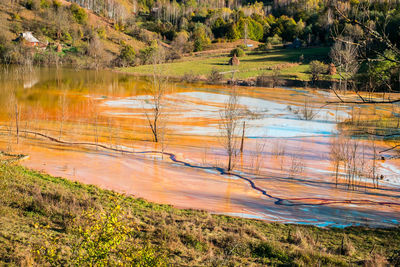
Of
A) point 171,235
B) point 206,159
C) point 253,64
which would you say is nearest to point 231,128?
point 206,159

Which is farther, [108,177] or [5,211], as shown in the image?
[108,177]

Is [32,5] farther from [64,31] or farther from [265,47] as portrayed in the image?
[265,47]

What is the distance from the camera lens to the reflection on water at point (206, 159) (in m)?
14.5

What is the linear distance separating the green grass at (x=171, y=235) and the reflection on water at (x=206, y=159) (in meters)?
1.58

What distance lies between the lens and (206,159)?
20078 mm

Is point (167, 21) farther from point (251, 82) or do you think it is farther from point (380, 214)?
point (380, 214)

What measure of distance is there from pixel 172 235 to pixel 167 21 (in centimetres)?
12123

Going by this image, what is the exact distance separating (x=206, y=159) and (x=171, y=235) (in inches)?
391

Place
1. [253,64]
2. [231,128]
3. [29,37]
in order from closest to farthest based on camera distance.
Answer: [231,128]
[253,64]
[29,37]

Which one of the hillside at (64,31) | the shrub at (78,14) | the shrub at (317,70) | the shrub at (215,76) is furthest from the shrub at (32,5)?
the shrub at (317,70)

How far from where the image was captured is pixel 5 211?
10.6m

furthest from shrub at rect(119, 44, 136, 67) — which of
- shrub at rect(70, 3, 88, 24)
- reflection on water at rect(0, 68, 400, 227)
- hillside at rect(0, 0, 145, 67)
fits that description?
reflection on water at rect(0, 68, 400, 227)

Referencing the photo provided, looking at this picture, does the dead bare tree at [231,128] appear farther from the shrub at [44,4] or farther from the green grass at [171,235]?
the shrub at [44,4]

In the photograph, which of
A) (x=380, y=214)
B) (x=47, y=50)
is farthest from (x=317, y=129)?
Result: (x=47, y=50)
